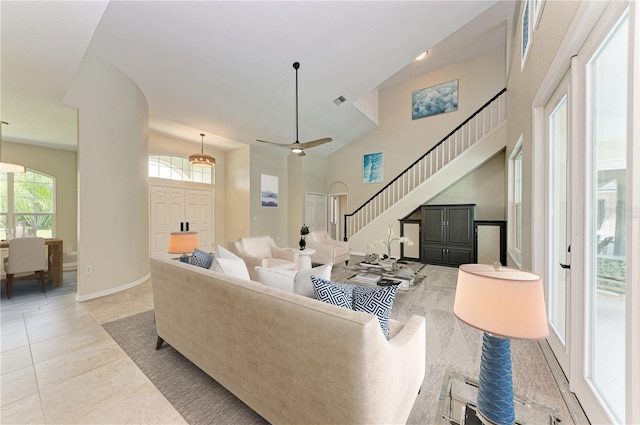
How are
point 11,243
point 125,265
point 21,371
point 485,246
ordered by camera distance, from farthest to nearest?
point 485,246 < point 125,265 < point 11,243 < point 21,371

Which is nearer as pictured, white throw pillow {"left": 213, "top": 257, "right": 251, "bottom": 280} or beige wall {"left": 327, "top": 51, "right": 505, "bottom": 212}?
white throw pillow {"left": 213, "top": 257, "right": 251, "bottom": 280}

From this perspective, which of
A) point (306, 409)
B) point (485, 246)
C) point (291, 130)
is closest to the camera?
point (306, 409)

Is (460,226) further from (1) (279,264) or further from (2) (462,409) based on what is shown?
(2) (462,409)

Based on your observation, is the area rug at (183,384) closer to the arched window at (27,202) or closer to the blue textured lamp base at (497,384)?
the blue textured lamp base at (497,384)

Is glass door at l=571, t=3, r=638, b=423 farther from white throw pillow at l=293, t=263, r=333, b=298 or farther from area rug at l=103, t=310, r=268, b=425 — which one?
area rug at l=103, t=310, r=268, b=425

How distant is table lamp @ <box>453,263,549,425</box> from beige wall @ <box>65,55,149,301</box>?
468cm

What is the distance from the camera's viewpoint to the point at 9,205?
17.0 feet

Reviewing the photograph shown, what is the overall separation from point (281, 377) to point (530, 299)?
1.14 metres

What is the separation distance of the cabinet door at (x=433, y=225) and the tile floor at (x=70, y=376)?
17.8ft

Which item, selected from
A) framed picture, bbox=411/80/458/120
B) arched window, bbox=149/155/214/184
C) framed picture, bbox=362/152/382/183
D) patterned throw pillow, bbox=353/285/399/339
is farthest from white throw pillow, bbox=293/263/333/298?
framed picture, bbox=411/80/458/120

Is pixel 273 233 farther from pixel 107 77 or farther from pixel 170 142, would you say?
pixel 107 77

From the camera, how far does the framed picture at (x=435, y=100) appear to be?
641 centimetres

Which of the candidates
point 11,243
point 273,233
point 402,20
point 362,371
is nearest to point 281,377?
point 362,371

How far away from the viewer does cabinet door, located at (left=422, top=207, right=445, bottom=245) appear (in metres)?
5.55
